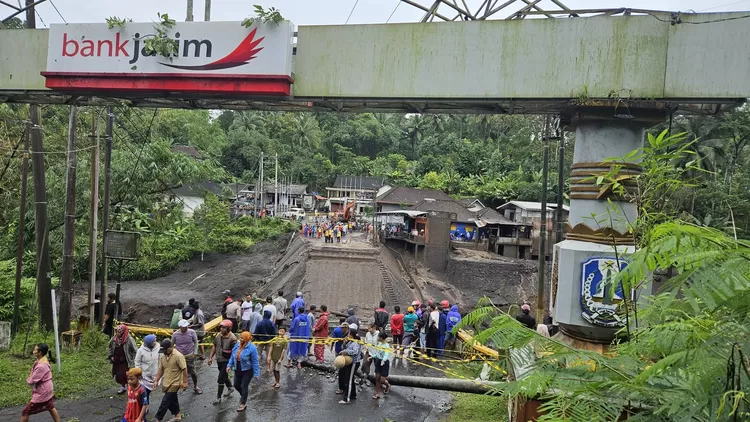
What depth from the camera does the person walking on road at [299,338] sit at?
505 inches

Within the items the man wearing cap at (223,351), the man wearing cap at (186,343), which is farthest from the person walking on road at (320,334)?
the man wearing cap at (186,343)

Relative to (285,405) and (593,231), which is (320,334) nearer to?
(285,405)

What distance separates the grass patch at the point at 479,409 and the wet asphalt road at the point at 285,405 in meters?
0.27

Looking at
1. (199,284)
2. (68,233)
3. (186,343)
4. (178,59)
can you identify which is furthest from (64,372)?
(199,284)

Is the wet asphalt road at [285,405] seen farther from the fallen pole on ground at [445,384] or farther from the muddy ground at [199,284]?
the muddy ground at [199,284]

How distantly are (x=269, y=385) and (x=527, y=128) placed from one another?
207ft

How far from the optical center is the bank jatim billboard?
33.6ft

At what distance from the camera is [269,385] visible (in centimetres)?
1134

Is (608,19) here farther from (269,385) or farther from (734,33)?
(269,385)

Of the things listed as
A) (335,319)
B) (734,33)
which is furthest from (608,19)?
(335,319)

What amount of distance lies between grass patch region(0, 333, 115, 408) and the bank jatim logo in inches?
254

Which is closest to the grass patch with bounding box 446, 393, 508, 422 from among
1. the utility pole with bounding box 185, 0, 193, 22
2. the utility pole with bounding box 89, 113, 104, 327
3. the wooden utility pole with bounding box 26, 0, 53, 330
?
the utility pole with bounding box 89, 113, 104, 327

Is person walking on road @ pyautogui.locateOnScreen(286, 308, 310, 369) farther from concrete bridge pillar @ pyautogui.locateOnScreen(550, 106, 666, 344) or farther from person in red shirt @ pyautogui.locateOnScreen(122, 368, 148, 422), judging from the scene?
concrete bridge pillar @ pyautogui.locateOnScreen(550, 106, 666, 344)

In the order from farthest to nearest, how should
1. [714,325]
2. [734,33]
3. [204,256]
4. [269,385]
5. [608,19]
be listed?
[204,256]
[269,385]
[608,19]
[734,33]
[714,325]
